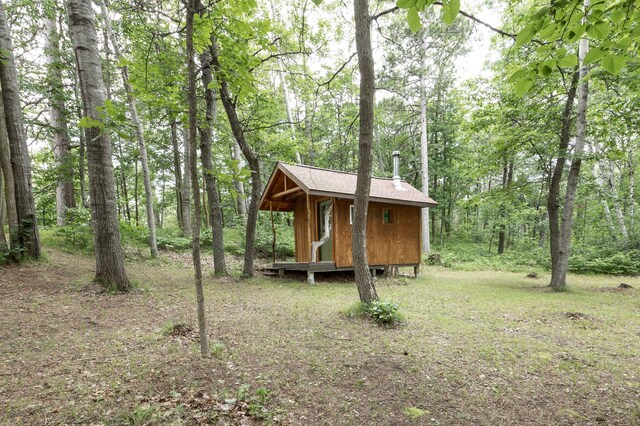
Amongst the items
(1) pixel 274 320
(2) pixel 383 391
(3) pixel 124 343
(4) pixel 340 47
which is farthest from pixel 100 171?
(4) pixel 340 47

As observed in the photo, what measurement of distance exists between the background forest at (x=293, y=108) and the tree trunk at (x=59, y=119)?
0.24ft

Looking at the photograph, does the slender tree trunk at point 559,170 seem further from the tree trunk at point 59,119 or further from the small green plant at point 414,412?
the tree trunk at point 59,119

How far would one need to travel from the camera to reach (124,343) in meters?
3.73

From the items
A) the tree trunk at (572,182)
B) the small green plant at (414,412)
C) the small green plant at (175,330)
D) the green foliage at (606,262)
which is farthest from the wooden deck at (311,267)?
the green foliage at (606,262)

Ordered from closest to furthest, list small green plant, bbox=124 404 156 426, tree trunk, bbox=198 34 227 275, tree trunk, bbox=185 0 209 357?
small green plant, bbox=124 404 156 426 < tree trunk, bbox=185 0 209 357 < tree trunk, bbox=198 34 227 275

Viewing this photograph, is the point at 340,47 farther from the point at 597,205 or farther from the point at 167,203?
the point at 167,203

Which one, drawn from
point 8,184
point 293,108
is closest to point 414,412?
point 8,184

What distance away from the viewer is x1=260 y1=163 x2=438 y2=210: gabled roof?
379 inches

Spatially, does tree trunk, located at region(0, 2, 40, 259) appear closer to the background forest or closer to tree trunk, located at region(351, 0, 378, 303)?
the background forest

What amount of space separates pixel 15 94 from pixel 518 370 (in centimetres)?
1108

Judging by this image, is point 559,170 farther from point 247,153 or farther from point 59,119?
point 59,119

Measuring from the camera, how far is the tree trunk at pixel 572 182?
8.07 m

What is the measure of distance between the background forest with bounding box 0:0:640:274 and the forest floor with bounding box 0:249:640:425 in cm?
174

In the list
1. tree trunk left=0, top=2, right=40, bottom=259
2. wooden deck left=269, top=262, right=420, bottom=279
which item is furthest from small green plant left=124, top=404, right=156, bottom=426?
wooden deck left=269, top=262, right=420, bottom=279
